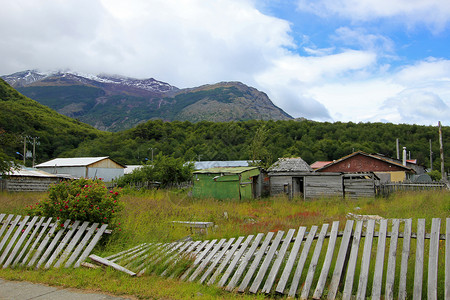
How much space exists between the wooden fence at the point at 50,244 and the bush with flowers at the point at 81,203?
0.68 ft

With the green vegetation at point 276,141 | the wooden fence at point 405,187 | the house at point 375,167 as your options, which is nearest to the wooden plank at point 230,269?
the wooden fence at point 405,187

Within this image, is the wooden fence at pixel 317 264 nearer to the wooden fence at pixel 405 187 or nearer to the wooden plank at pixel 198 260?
the wooden plank at pixel 198 260

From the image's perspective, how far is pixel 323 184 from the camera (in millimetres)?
19828

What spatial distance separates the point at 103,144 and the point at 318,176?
6732cm

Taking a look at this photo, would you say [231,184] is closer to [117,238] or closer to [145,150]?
[117,238]

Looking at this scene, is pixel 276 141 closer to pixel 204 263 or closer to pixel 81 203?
pixel 81 203

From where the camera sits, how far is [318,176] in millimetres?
20016

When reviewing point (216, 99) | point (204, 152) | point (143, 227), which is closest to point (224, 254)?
point (143, 227)

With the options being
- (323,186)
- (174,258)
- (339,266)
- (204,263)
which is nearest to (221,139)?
(323,186)

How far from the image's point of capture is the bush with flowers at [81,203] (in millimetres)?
6969

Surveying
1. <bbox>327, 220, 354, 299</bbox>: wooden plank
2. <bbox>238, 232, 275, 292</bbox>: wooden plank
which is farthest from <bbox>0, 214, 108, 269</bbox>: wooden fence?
<bbox>327, 220, 354, 299</bbox>: wooden plank

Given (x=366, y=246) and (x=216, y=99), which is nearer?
(x=366, y=246)

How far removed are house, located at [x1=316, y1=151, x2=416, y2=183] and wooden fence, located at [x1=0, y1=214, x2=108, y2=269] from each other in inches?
1129

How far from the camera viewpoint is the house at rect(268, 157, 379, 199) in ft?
61.7
